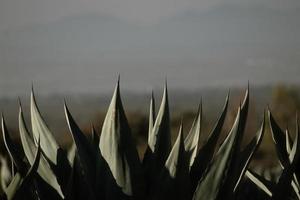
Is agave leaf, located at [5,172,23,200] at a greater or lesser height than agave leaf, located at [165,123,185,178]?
lesser

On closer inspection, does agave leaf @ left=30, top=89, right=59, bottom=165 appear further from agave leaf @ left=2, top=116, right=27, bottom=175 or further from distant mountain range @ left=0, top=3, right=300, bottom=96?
distant mountain range @ left=0, top=3, right=300, bottom=96

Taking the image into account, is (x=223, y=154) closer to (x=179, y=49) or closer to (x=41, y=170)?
(x=41, y=170)

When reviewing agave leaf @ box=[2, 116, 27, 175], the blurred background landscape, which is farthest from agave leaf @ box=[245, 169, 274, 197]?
the blurred background landscape

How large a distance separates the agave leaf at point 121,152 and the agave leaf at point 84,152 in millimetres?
41

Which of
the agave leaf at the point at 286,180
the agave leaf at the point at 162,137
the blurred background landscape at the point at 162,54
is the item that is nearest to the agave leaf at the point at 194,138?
the agave leaf at the point at 162,137

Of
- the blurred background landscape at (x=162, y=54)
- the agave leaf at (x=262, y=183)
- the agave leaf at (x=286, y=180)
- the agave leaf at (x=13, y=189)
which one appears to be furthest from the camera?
the blurred background landscape at (x=162, y=54)

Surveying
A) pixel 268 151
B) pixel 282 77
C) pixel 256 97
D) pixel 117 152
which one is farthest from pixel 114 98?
pixel 282 77

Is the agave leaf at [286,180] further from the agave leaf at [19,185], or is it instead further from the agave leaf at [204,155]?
the agave leaf at [19,185]

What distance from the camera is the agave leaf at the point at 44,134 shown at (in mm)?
931

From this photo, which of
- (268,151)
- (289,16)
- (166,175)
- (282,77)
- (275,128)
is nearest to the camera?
(166,175)

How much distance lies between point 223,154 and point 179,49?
1567 centimetres

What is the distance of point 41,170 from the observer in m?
0.88

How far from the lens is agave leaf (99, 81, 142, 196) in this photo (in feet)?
2.68

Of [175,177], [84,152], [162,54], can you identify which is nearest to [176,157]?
[175,177]
